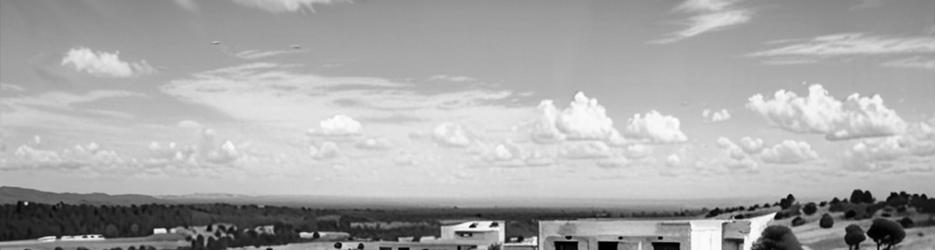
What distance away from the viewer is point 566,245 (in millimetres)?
52844

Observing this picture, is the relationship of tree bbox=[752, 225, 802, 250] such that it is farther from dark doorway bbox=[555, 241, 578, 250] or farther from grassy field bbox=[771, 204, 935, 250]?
grassy field bbox=[771, 204, 935, 250]

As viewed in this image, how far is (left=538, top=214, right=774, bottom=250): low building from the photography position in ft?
167

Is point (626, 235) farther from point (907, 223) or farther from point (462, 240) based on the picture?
point (907, 223)

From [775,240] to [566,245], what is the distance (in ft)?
83.9

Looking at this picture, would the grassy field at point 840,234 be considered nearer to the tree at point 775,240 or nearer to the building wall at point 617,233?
the tree at point 775,240

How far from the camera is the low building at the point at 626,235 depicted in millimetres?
51000

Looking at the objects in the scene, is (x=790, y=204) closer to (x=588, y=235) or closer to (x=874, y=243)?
(x=874, y=243)

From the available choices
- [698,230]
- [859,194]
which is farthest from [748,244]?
[859,194]

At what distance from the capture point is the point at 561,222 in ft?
173

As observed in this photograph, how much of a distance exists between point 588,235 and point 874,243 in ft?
255

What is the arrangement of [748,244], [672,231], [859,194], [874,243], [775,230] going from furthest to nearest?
[859,194], [874,243], [775,230], [748,244], [672,231]

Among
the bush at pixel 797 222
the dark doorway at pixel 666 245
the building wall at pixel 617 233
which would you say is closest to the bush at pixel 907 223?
the bush at pixel 797 222

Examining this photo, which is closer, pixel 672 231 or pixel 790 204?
pixel 672 231

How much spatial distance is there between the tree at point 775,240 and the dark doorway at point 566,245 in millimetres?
20067
